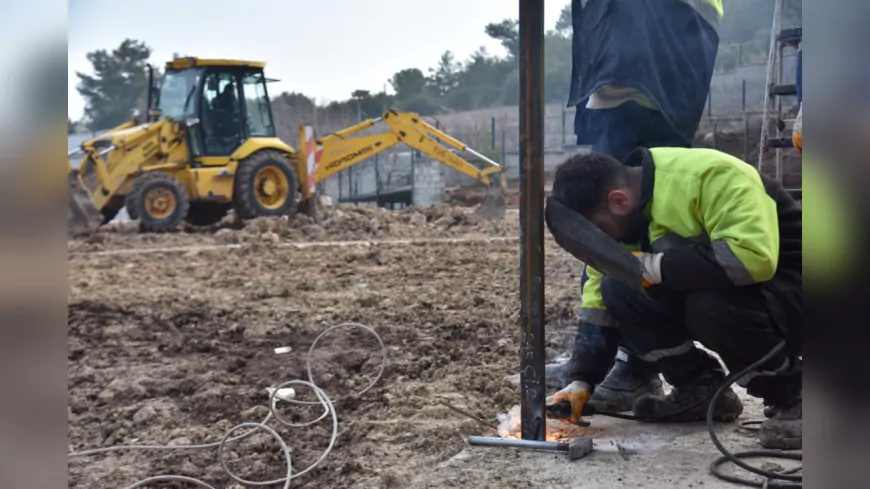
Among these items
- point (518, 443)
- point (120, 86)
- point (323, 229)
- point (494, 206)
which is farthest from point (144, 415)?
point (120, 86)

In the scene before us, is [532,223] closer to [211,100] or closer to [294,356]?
[294,356]

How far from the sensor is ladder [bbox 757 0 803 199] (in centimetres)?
381

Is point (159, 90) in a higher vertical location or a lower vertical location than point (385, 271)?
higher

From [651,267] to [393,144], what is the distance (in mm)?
11034

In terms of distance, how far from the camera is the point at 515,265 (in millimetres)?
7570

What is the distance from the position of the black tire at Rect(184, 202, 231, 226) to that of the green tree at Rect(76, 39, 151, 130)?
8.20 feet

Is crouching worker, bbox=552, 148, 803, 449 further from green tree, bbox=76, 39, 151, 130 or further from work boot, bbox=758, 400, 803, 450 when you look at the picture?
green tree, bbox=76, 39, 151, 130

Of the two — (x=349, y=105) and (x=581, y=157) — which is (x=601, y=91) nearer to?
(x=581, y=157)

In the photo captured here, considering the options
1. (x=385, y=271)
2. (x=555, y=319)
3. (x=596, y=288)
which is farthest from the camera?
(x=385, y=271)

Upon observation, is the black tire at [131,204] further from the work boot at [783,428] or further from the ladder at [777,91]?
the work boot at [783,428]

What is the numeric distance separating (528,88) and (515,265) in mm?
5244

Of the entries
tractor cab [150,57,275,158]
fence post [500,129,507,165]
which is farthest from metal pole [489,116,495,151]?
tractor cab [150,57,275,158]
